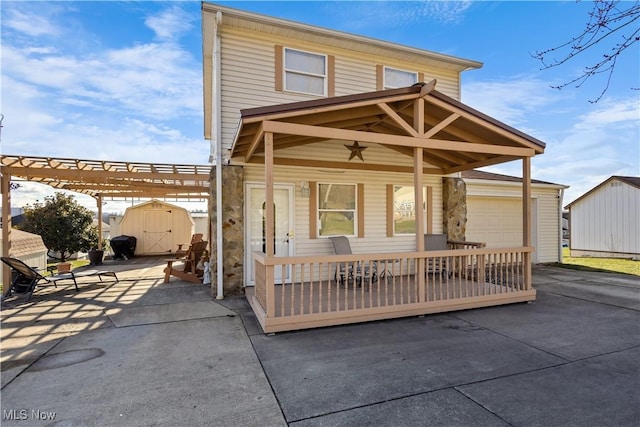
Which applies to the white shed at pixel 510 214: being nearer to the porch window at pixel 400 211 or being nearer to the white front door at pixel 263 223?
the porch window at pixel 400 211

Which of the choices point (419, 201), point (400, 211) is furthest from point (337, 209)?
point (419, 201)

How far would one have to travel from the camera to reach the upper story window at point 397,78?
7.97 meters

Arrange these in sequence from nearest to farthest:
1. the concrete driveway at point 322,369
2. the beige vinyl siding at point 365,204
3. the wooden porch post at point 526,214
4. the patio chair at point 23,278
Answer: the concrete driveway at point 322,369, the wooden porch post at point 526,214, the patio chair at point 23,278, the beige vinyl siding at point 365,204

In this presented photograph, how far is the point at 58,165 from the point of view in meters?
7.86

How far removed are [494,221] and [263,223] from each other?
7.95m

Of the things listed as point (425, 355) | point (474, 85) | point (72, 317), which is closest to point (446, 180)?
point (474, 85)

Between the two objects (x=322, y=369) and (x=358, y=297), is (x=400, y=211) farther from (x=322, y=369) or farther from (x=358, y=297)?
(x=322, y=369)

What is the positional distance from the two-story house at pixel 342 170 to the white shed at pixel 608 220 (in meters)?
10.6

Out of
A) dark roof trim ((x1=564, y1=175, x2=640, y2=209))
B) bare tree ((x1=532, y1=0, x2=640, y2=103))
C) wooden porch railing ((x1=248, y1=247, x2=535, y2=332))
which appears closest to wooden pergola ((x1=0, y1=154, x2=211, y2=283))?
wooden porch railing ((x1=248, y1=247, x2=535, y2=332))

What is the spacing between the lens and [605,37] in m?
2.28

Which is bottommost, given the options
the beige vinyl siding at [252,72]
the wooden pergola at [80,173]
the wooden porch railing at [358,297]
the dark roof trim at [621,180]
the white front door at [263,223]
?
the wooden porch railing at [358,297]

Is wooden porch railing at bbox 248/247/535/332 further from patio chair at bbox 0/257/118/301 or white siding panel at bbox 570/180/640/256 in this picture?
white siding panel at bbox 570/180/640/256

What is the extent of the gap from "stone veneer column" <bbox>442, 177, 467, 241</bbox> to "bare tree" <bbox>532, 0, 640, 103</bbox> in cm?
598

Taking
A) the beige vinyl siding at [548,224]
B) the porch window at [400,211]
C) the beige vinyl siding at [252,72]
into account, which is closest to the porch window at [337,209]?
the porch window at [400,211]
